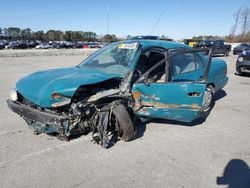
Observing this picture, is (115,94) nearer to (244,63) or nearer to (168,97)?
(168,97)

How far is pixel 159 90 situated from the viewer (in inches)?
171

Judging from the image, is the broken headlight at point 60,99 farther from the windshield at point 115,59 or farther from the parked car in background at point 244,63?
the parked car in background at point 244,63

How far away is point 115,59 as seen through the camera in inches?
199

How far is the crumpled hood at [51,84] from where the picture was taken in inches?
151

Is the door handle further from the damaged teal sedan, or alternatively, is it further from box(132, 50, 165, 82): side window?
box(132, 50, 165, 82): side window

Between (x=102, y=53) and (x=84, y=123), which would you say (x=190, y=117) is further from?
(x=102, y=53)

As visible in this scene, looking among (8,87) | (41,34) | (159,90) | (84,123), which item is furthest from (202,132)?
(41,34)

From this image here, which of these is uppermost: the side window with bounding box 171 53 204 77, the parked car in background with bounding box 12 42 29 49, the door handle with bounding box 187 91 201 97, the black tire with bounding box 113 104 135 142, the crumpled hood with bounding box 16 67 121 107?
the side window with bounding box 171 53 204 77

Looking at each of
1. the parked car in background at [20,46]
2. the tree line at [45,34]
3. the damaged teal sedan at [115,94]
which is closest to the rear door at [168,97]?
the damaged teal sedan at [115,94]

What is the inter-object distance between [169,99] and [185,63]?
132 cm

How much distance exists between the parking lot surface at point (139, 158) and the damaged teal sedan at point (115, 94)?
0.28 m

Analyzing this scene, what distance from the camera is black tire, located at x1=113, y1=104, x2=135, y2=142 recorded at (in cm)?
400

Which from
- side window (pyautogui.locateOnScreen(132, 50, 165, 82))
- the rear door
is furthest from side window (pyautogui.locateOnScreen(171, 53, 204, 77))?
the rear door

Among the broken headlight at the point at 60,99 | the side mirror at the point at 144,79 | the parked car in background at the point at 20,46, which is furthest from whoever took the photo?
the parked car in background at the point at 20,46
